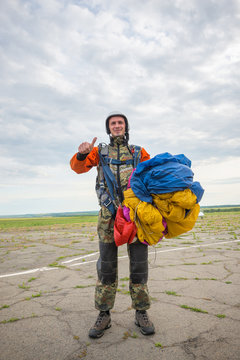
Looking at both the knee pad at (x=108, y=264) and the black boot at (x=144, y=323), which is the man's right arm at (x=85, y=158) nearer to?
the knee pad at (x=108, y=264)

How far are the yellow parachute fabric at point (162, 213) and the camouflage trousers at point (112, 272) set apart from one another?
1.14ft

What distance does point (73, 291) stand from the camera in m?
4.07

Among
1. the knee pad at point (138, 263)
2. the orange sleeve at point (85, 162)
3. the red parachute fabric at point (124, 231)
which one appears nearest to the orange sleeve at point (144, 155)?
the orange sleeve at point (85, 162)

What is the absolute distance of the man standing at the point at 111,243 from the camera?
9.38 ft

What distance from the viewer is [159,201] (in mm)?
2604

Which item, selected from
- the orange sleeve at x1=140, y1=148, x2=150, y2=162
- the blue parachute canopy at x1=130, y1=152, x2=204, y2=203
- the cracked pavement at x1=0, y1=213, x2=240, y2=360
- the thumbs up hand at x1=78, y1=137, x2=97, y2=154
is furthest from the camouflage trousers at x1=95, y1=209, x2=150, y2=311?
the orange sleeve at x1=140, y1=148, x2=150, y2=162

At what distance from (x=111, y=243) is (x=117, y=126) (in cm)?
160

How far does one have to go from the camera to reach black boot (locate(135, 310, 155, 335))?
105 inches

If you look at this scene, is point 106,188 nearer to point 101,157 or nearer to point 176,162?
point 101,157

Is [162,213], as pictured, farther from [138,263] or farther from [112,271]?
[112,271]

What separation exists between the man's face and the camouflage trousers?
1.14 meters

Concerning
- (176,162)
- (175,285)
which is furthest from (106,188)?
(175,285)

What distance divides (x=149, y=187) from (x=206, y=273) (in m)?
3.24

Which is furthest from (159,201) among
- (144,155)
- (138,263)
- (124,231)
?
(144,155)
